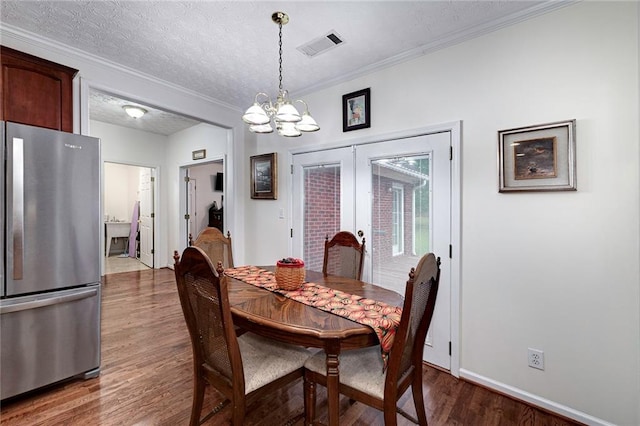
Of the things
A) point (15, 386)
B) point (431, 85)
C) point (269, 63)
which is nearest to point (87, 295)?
point (15, 386)

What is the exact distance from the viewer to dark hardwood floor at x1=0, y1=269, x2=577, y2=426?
1738 mm

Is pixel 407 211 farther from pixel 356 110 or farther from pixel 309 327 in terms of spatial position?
pixel 309 327

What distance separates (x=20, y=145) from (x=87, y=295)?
1091 mm

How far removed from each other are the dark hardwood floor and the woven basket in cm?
73

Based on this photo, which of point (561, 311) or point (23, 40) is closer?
point (561, 311)

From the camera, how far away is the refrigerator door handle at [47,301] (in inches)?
70.6

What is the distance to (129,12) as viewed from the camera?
6.39 ft

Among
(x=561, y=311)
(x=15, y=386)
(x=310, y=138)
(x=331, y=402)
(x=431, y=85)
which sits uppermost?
(x=431, y=85)

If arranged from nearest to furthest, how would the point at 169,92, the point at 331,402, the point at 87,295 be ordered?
the point at 331,402, the point at 87,295, the point at 169,92

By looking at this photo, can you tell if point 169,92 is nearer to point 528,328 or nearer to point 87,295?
point 87,295

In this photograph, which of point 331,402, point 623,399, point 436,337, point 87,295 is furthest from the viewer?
point 436,337

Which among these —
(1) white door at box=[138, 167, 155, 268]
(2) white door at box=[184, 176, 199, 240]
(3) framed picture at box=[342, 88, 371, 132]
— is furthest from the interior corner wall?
(1) white door at box=[138, 167, 155, 268]

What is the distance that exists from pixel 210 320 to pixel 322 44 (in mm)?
2169

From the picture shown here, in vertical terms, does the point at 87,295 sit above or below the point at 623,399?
above
